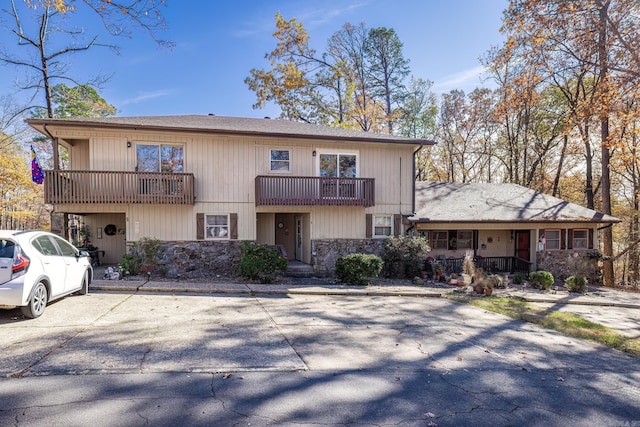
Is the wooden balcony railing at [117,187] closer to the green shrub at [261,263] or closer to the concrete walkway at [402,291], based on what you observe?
the concrete walkway at [402,291]

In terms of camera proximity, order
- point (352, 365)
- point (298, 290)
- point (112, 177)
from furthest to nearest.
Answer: point (112, 177)
point (298, 290)
point (352, 365)

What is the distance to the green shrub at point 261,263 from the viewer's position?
39.0 feet

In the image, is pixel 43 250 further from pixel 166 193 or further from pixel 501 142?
pixel 501 142

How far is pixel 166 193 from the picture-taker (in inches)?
500

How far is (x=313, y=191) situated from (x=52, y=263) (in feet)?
29.2

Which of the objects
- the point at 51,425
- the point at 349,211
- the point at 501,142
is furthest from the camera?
the point at 501,142

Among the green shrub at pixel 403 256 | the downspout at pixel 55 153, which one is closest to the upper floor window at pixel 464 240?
the green shrub at pixel 403 256

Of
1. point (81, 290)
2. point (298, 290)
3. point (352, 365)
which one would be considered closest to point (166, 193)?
point (81, 290)

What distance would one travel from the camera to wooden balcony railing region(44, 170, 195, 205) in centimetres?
1188

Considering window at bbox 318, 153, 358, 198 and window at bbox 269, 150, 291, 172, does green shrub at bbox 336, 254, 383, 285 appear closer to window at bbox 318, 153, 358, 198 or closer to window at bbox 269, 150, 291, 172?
window at bbox 318, 153, 358, 198

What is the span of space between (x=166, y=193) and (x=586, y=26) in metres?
14.9

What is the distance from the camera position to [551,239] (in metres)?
18.3

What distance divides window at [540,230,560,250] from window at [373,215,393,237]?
28.0 feet

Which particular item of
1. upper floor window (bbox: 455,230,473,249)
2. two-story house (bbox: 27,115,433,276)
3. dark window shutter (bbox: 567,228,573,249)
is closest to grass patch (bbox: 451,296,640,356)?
two-story house (bbox: 27,115,433,276)
